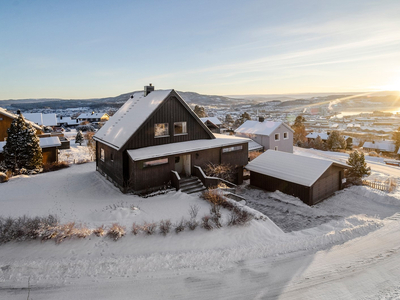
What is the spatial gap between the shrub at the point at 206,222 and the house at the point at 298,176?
27.4 ft

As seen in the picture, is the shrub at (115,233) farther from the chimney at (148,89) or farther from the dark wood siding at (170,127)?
the chimney at (148,89)

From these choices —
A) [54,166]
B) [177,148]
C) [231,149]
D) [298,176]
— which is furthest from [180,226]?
→ [54,166]

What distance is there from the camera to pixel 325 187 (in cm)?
1761

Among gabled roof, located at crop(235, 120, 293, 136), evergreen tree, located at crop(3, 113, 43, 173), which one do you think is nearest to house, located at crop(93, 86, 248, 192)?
evergreen tree, located at crop(3, 113, 43, 173)

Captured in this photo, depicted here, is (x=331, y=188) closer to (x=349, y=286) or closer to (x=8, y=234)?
(x=349, y=286)

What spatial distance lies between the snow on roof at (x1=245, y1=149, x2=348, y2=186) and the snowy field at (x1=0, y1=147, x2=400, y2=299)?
3.95 m

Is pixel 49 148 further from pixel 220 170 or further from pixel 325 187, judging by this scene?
pixel 325 187

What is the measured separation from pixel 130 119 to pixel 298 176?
12.7 metres

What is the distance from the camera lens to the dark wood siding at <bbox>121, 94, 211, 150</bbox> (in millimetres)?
16125

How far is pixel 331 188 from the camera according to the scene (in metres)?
18.3

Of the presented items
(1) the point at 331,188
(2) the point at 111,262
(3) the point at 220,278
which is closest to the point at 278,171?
(1) the point at 331,188

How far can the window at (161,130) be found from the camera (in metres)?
17.0

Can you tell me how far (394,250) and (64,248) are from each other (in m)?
12.5

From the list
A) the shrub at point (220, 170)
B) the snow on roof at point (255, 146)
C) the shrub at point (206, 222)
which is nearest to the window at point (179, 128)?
the shrub at point (220, 170)
